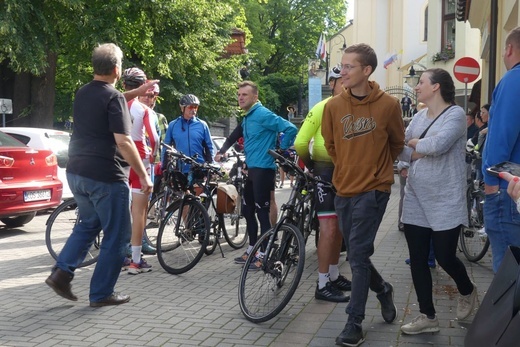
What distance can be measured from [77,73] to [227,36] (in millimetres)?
7476

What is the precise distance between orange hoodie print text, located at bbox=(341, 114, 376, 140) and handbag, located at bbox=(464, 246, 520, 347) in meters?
1.91

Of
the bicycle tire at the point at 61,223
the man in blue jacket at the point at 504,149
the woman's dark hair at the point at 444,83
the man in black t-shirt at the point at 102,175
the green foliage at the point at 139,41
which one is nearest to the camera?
the man in blue jacket at the point at 504,149

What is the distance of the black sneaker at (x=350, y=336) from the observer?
4.86m

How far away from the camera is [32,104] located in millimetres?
24812

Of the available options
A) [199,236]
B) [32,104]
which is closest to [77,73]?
[32,104]

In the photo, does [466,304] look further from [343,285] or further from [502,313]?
[502,313]

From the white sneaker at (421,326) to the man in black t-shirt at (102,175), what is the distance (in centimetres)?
230

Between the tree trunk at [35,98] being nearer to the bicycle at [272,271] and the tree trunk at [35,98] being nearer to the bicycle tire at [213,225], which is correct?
the bicycle tire at [213,225]

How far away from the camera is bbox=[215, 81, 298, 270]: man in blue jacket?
7.75 m

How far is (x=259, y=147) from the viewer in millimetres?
7816

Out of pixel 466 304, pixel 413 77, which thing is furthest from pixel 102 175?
pixel 413 77

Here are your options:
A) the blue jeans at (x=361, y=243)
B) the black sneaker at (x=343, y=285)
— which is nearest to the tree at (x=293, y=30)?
the black sneaker at (x=343, y=285)

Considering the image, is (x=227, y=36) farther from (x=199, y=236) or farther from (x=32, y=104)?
(x=199, y=236)

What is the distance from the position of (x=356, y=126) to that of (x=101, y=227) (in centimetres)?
233
